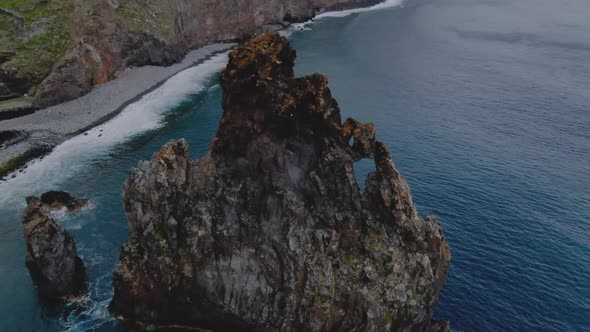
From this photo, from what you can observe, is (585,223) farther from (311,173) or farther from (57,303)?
(57,303)

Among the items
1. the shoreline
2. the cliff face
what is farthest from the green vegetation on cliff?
the shoreline

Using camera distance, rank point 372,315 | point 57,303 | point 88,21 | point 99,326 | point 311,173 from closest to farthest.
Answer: point 372,315, point 311,173, point 99,326, point 57,303, point 88,21

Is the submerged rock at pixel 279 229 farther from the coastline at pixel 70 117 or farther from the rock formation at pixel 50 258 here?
the coastline at pixel 70 117

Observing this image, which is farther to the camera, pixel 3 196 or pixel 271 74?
pixel 3 196

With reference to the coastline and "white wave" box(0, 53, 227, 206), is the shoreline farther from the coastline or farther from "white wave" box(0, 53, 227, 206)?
"white wave" box(0, 53, 227, 206)

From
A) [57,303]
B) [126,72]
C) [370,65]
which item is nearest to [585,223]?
[57,303]

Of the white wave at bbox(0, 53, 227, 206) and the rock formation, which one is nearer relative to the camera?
the rock formation
